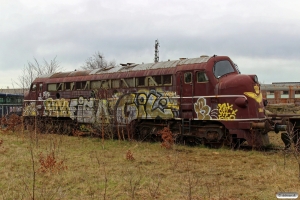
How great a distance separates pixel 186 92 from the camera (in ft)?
42.0

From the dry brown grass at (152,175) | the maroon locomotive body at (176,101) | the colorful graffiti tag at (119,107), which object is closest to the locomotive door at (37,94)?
the colorful graffiti tag at (119,107)

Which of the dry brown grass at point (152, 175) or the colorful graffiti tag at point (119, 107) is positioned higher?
the colorful graffiti tag at point (119, 107)

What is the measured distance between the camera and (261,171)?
27.0ft

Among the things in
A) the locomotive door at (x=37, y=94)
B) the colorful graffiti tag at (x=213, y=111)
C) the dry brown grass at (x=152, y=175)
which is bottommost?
the dry brown grass at (x=152, y=175)

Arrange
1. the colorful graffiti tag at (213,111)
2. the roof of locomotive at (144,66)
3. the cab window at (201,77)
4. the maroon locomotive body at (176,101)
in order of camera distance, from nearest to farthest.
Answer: the maroon locomotive body at (176,101) < the colorful graffiti tag at (213,111) < the cab window at (201,77) < the roof of locomotive at (144,66)

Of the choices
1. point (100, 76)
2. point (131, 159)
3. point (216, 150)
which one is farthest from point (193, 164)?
point (100, 76)

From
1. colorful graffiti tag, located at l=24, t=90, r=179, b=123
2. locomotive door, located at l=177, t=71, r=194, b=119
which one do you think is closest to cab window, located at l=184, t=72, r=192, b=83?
locomotive door, located at l=177, t=71, r=194, b=119

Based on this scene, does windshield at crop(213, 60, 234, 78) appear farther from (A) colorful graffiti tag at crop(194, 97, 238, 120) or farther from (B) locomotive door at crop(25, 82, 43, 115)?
(B) locomotive door at crop(25, 82, 43, 115)

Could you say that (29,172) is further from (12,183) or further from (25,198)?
(25,198)

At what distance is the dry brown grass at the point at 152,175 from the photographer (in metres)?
6.50

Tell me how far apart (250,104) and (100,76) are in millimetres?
7649

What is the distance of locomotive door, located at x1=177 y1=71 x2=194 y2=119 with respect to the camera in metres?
12.7

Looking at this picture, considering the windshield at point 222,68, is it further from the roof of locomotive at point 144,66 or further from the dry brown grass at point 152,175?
the dry brown grass at point 152,175

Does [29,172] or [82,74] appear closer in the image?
[29,172]
